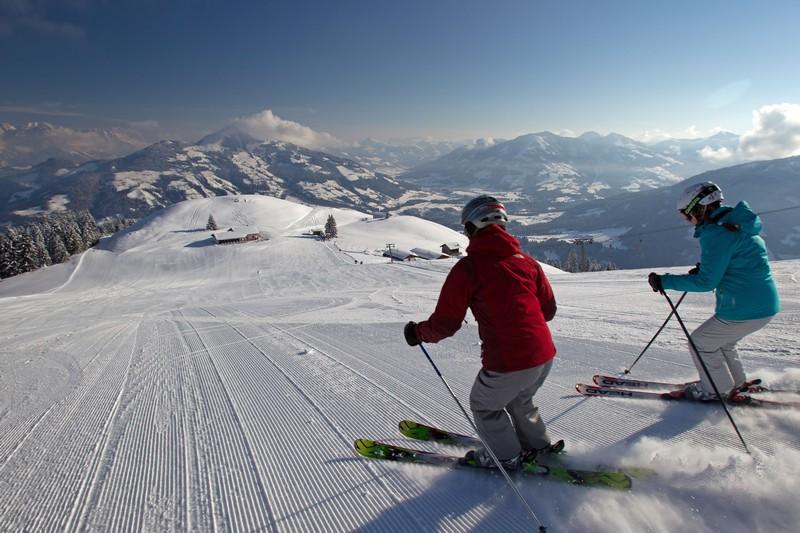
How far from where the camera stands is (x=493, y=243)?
269cm

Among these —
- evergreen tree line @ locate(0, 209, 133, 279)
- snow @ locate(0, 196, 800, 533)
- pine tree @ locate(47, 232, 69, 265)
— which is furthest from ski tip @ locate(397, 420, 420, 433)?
pine tree @ locate(47, 232, 69, 265)

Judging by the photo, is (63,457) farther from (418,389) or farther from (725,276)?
(725,276)

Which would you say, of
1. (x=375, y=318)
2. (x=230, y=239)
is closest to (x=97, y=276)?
(x=230, y=239)

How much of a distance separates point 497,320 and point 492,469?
128 cm

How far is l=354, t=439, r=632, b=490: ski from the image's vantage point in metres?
2.73

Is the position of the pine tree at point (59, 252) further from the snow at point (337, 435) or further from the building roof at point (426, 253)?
the snow at point (337, 435)

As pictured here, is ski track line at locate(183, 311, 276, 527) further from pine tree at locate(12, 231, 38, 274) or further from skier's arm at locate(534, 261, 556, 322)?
pine tree at locate(12, 231, 38, 274)

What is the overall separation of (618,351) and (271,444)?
5.08 m

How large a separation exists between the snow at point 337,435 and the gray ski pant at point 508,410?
28 cm

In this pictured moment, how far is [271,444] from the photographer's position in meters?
3.76

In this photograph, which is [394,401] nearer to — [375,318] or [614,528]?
[614,528]

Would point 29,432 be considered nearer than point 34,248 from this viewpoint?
Yes

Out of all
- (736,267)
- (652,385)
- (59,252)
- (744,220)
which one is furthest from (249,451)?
(59,252)

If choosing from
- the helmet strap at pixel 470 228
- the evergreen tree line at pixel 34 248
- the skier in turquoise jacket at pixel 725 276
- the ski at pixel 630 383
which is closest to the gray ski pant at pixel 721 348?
the skier in turquoise jacket at pixel 725 276
